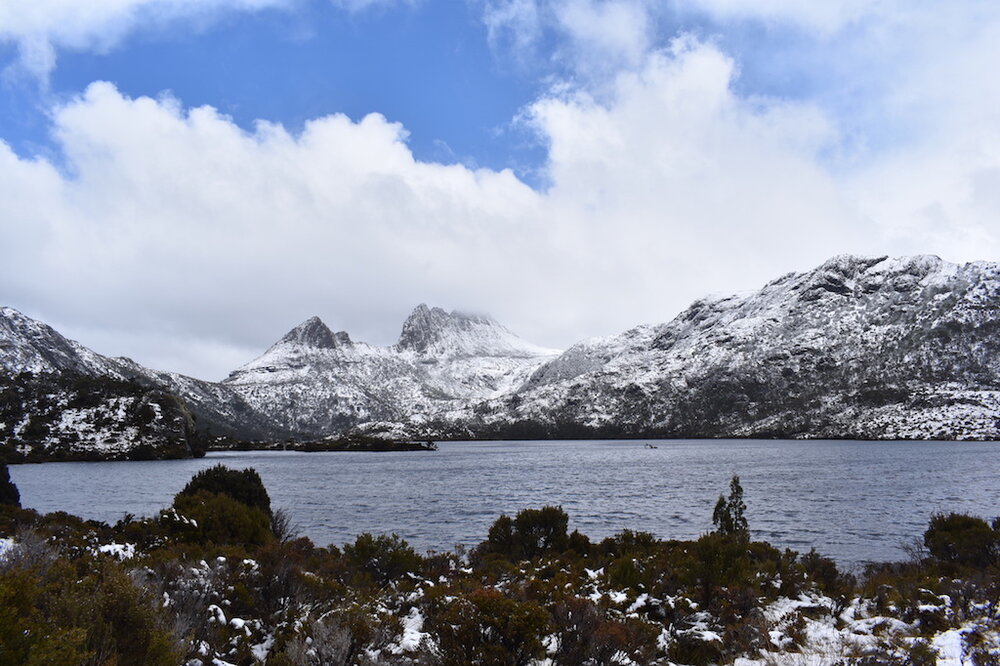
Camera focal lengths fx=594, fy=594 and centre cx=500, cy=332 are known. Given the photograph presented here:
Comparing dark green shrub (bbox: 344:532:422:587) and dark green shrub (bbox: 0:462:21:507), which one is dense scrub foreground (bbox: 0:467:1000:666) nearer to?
dark green shrub (bbox: 344:532:422:587)

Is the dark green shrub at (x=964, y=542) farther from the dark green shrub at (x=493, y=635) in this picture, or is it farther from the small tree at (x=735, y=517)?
the dark green shrub at (x=493, y=635)

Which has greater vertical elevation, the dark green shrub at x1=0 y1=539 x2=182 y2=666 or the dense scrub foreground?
the dark green shrub at x1=0 y1=539 x2=182 y2=666

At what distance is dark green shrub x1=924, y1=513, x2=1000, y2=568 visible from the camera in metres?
24.7

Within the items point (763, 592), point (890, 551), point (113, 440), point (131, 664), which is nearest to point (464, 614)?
point (131, 664)

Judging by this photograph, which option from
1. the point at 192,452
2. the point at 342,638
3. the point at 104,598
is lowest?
the point at 192,452

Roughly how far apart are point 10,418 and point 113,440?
23.0 metres

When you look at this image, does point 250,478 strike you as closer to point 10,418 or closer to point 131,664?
point 131,664

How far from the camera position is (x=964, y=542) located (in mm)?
25453

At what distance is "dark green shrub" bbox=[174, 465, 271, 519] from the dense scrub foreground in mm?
8183

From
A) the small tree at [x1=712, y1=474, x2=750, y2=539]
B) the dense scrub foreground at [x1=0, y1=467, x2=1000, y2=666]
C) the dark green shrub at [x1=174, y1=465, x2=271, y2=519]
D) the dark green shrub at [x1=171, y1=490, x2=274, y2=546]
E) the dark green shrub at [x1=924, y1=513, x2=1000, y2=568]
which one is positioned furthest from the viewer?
the dark green shrub at [x1=174, y1=465, x2=271, y2=519]

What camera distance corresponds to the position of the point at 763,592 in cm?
1816

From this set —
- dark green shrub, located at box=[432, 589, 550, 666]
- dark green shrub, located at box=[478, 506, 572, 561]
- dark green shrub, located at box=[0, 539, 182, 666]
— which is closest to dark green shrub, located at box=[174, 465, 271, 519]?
dark green shrub, located at box=[478, 506, 572, 561]

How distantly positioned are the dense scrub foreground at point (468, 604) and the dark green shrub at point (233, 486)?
8183 mm

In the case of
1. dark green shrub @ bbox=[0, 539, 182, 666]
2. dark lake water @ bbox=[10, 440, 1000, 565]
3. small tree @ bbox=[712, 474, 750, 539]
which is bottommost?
dark lake water @ bbox=[10, 440, 1000, 565]
